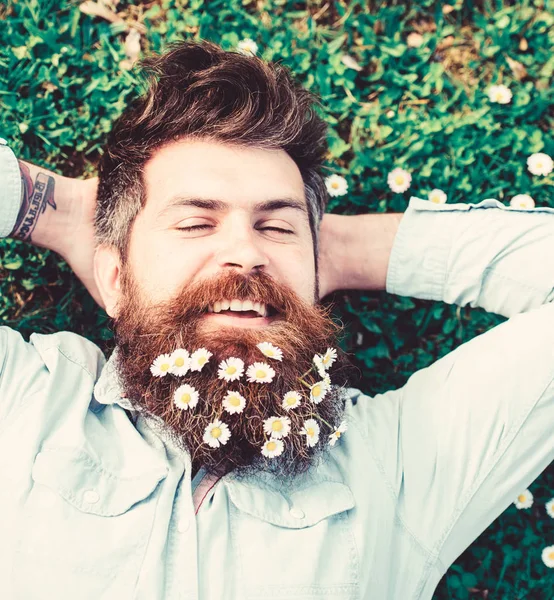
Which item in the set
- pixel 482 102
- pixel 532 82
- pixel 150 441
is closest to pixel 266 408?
pixel 150 441

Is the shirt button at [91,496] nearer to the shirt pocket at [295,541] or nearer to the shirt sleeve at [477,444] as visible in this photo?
the shirt pocket at [295,541]

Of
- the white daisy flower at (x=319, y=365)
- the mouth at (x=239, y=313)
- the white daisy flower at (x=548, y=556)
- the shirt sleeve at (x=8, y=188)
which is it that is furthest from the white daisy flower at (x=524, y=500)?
the shirt sleeve at (x=8, y=188)

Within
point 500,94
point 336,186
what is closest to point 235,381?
point 336,186

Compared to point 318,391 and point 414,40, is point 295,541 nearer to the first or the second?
point 318,391

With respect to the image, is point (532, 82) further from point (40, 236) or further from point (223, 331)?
point (40, 236)

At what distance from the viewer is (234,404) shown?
2.58 m

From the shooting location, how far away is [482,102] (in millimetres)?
4059

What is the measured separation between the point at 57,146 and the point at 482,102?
2507 millimetres

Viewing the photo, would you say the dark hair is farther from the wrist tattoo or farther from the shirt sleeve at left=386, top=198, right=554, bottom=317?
the shirt sleeve at left=386, top=198, right=554, bottom=317

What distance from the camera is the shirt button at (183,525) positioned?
2553 millimetres

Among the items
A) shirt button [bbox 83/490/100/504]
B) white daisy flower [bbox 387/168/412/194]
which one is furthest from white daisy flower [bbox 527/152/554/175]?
shirt button [bbox 83/490/100/504]

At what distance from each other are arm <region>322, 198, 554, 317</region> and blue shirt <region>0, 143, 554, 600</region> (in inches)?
1.1

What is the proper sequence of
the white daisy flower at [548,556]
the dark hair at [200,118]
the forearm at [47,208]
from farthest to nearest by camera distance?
the white daisy flower at [548,556] → the forearm at [47,208] → the dark hair at [200,118]

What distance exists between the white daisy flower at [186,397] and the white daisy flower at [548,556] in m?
2.29
